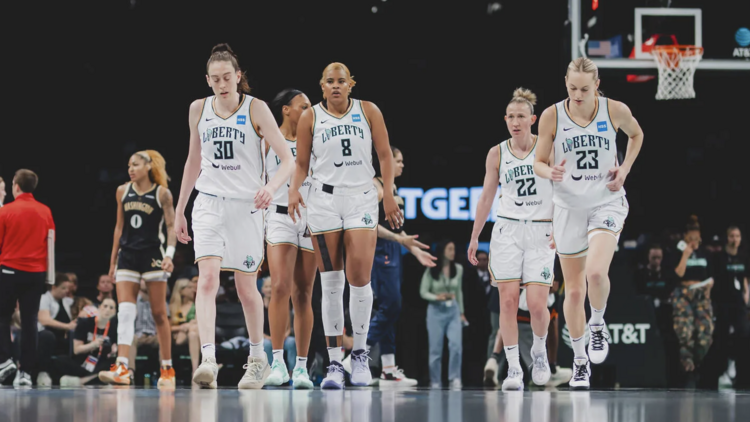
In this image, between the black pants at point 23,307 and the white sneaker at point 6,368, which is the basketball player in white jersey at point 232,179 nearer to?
the black pants at point 23,307

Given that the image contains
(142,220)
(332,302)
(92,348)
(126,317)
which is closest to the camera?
(332,302)

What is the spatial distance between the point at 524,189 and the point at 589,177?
0.97 meters

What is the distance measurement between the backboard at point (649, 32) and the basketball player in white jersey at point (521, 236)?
439cm

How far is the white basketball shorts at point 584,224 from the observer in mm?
6578

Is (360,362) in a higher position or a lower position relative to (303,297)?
lower

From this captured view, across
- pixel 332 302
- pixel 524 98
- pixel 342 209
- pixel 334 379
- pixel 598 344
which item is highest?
pixel 524 98

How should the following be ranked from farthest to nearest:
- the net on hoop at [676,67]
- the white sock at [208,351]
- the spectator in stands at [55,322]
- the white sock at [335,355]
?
the net on hoop at [676,67] < the spectator in stands at [55,322] < the white sock at [335,355] < the white sock at [208,351]

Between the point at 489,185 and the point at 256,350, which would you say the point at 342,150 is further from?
the point at 489,185

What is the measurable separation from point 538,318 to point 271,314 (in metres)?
2.11

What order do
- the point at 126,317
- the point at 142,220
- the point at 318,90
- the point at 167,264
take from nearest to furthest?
1. the point at 167,264
2. the point at 126,317
3. the point at 142,220
4. the point at 318,90

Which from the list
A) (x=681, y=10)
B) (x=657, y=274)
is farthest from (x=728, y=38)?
(x=657, y=274)

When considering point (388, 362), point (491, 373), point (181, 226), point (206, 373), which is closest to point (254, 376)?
point (206, 373)

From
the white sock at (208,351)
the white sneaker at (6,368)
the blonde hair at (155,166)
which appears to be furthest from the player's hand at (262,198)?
the white sneaker at (6,368)

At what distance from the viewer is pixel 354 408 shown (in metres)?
4.25
